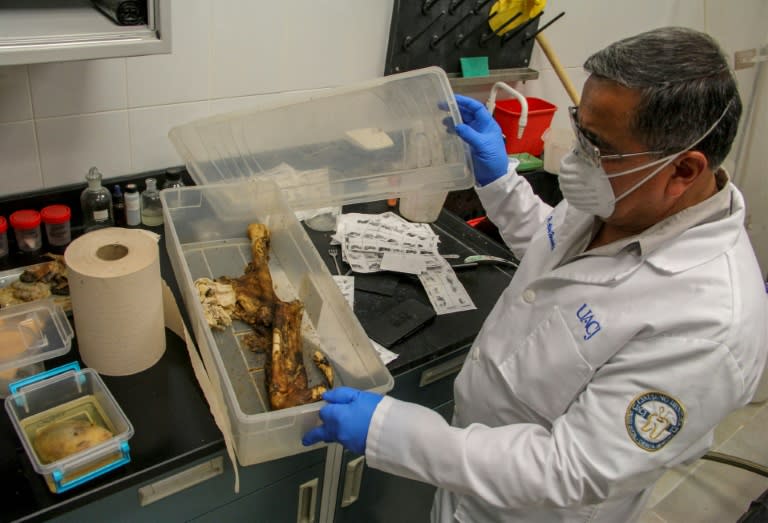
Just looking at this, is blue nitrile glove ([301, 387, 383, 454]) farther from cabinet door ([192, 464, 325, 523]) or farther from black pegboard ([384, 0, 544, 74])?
black pegboard ([384, 0, 544, 74])

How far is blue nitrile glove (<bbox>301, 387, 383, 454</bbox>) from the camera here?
3.10 ft

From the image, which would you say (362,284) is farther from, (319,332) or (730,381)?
(730,381)

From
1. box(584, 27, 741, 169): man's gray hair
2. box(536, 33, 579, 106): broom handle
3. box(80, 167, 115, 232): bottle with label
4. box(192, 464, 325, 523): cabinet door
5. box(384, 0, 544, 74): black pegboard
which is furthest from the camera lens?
box(536, 33, 579, 106): broom handle

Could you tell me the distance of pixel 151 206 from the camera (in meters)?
1.50

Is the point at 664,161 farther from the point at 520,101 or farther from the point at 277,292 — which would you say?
the point at 520,101

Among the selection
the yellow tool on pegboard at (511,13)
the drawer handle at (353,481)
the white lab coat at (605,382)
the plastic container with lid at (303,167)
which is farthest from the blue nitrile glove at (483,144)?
the drawer handle at (353,481)

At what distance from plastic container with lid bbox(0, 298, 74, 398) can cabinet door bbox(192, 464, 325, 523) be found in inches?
16.0

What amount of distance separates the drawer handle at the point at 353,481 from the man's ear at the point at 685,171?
85 centimetres

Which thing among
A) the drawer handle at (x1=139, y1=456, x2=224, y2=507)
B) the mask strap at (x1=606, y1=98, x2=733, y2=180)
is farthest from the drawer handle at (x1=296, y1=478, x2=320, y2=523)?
the mask strap at (x1=606, y1=98, x2=733, y2=180)

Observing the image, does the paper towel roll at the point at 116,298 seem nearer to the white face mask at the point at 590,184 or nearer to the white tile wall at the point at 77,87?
the white tile wall at the point at 77,87


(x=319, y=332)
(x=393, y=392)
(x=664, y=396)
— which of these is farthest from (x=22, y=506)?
(x=664, y=396)

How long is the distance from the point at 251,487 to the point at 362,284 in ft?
1.66

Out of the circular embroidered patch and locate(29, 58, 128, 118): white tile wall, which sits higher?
locate(29, 58, 128, 118): white tile wall

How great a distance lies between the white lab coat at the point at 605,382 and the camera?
862 millimetres
